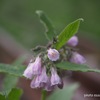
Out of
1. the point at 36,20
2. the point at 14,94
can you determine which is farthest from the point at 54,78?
the point at 36,20

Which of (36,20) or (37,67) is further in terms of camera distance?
(36,20)

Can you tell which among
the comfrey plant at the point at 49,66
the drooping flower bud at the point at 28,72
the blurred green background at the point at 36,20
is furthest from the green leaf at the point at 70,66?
the blurred green background at the point at 36,20

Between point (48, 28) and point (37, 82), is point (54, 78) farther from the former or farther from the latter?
point (48, 28)

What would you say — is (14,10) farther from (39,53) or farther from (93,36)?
(39,53)

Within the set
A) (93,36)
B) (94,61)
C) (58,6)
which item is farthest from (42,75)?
(58,6)

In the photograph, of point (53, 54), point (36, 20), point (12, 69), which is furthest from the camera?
point (36, 20)

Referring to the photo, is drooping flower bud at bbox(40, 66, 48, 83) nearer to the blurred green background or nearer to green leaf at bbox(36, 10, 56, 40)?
green leaf at bbox(36, 10, 56, 40)
